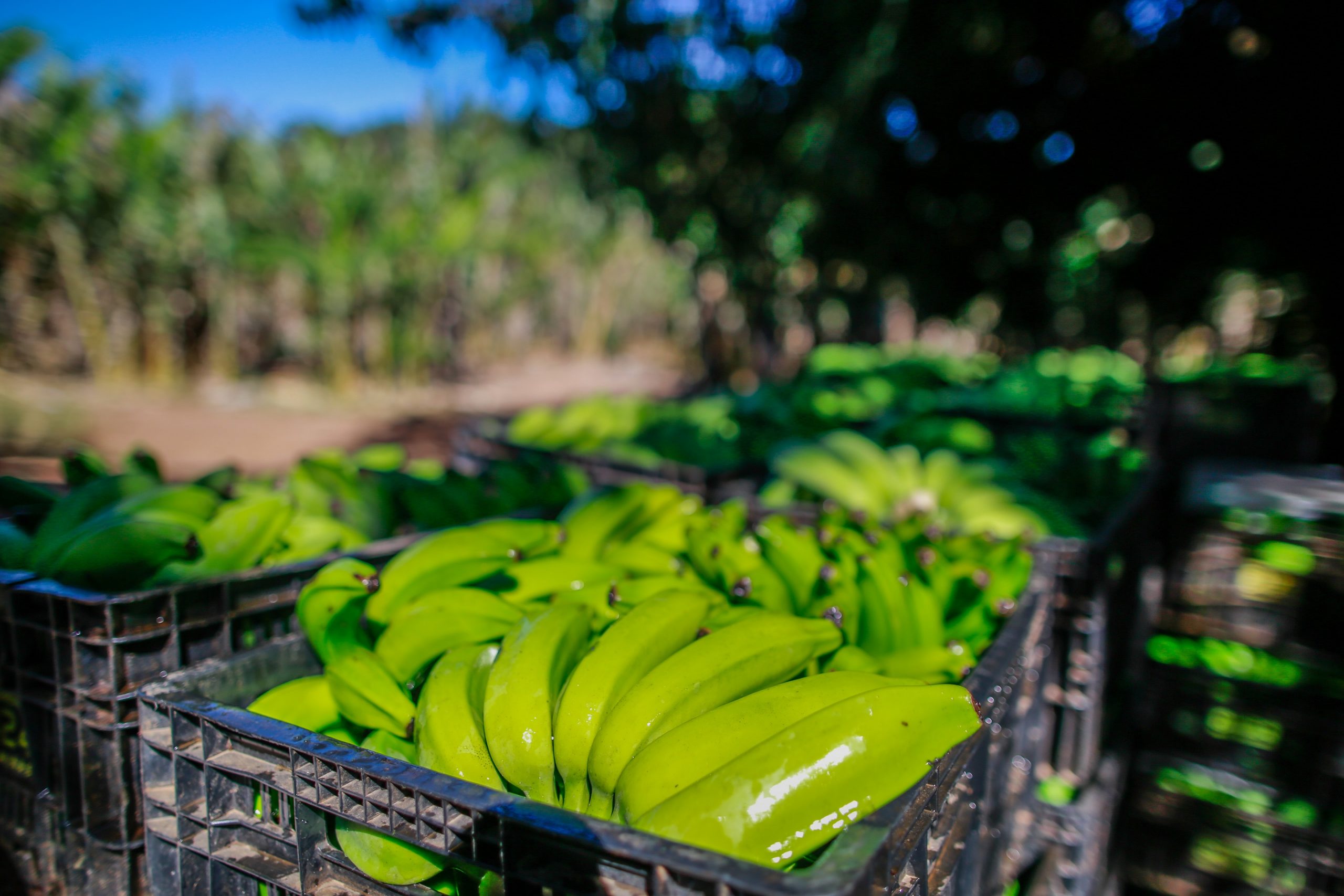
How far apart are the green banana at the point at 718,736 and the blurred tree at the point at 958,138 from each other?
4740 millimetres

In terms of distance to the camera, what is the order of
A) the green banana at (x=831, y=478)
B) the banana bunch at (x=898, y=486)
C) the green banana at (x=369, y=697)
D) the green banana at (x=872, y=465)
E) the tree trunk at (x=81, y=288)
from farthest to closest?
the tree trunk at (x=81, y=288)
the green banana at (x=872, y=465)
the green banana at (x=831, y=478)
the banana bunch at (x=898, y=486)
the green banana at (x=369, y=697)

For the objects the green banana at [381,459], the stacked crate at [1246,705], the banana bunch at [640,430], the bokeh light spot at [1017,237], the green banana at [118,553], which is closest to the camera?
the green banana at [118,553]

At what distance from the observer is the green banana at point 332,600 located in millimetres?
1310

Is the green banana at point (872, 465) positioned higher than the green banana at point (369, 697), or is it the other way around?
the green banana at point (872, 465)

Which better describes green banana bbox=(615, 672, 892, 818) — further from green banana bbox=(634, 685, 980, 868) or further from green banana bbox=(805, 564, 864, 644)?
green banana bbox=(805, 564, 864, 644)

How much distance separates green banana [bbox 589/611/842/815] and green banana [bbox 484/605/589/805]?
0.08 metres

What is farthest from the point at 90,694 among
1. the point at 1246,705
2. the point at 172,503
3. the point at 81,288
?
the point at 81,288

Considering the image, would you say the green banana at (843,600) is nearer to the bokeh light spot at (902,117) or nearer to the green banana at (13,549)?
the green banana at (13,549)

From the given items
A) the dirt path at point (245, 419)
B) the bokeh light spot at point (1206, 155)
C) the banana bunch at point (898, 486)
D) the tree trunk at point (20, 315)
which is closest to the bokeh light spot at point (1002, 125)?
the bokeh light spot at point (1206, 155)

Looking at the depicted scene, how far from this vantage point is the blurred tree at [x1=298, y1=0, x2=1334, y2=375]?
452 cm

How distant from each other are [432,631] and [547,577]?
0.33 metres

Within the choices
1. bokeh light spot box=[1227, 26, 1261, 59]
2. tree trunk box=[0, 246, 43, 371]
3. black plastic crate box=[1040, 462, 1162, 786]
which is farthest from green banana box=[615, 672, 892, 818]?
tree trunk box=[0, 246, 43, 371]

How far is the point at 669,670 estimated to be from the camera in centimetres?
111

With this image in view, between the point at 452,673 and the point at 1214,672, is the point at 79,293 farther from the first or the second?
the point at 1214,672
